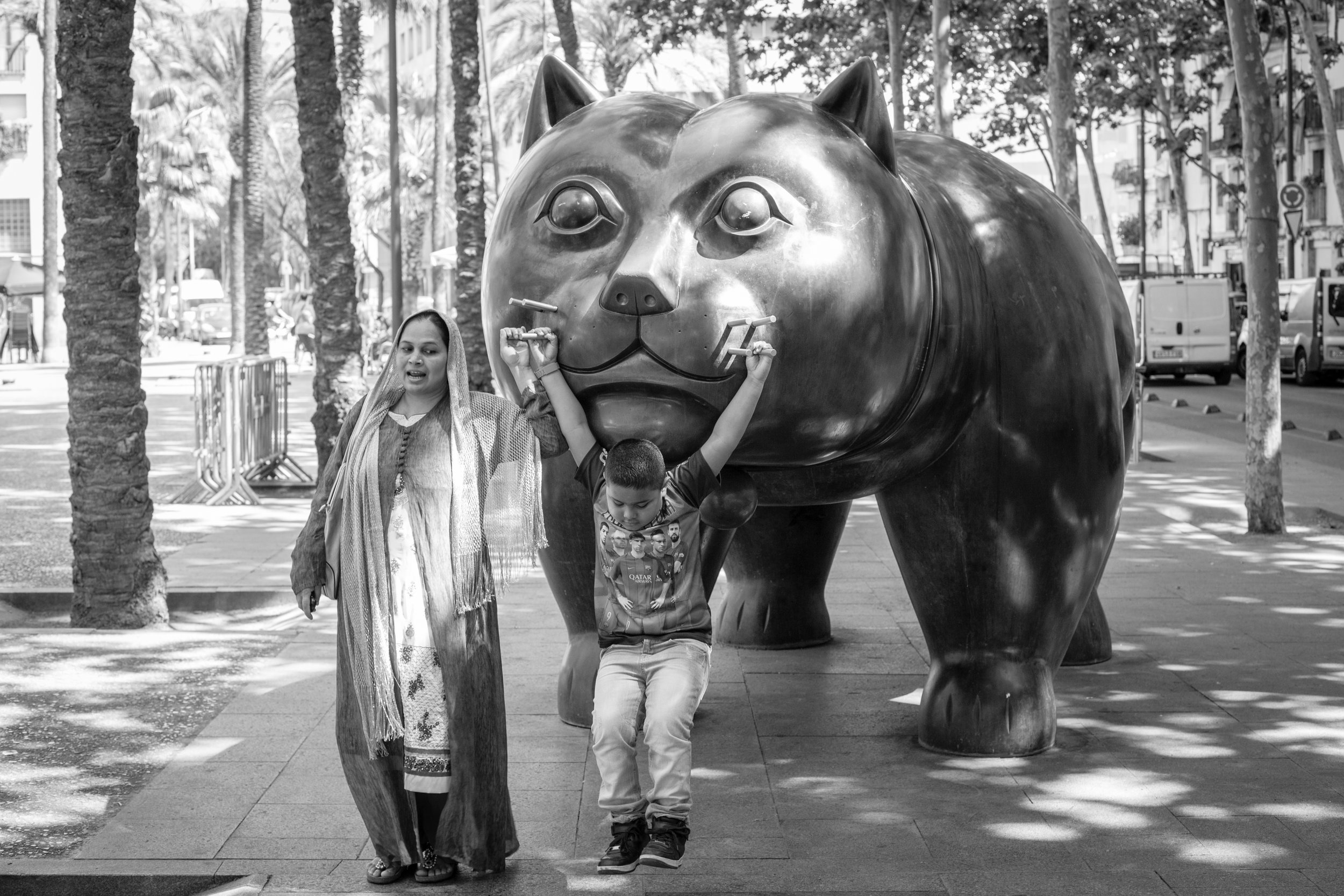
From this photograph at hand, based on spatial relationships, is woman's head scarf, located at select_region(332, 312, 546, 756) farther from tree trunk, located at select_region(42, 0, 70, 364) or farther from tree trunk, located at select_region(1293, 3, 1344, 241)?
tree trunk, located at select_region(42, 0, 70, 364)

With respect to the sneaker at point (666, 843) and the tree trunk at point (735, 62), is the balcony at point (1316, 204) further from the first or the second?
the sneaker at point (666, 843)

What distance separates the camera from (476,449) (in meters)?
4.41

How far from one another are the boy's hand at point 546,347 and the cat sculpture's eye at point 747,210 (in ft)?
1.74

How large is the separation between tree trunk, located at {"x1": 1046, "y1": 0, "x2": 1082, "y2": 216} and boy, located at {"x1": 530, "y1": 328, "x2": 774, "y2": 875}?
10.9 m

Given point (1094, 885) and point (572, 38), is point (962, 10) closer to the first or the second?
point (572, 38)

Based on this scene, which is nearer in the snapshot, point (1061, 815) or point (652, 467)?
point (652, 467)

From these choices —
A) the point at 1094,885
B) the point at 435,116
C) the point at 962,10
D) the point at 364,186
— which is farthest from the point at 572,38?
the point at 364,186

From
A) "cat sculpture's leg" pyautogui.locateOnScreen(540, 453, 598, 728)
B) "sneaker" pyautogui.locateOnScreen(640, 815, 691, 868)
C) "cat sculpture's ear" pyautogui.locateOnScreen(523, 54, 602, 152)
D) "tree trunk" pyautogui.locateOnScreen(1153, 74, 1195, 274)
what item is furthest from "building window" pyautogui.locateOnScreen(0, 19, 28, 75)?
"sneaker" pyautogui.locateOnScreen(640, 815, 691, 868)

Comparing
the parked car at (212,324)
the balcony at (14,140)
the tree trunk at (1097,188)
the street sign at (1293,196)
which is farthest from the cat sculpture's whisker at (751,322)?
the balcony at (14,140)

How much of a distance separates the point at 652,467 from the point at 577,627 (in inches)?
72.9

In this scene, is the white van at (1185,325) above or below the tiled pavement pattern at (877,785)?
above

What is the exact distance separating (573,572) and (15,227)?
64956 mm

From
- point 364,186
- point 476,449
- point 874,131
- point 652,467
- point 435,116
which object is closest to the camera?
point 652,467

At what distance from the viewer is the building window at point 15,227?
64.0 meters
